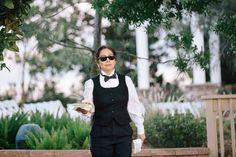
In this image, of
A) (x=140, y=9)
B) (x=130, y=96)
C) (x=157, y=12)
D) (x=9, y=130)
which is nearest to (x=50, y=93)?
(x=9, y=130)

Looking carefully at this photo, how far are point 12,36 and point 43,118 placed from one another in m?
5.53

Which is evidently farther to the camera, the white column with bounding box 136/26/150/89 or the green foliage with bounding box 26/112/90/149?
the white column with bounding box 136/26/150/89

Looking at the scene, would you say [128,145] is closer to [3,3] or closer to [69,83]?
[3,3]

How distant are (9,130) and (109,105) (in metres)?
4.66

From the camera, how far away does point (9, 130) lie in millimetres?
8273

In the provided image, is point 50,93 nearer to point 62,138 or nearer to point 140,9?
point 62,138

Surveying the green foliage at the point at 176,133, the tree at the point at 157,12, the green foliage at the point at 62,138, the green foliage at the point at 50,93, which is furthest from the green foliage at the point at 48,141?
the green foliage at the point at 50,93

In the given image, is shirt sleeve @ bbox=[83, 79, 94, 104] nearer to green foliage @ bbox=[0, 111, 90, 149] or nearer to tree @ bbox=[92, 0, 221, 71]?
tree @ bbox=[92, 0, 221, 71]

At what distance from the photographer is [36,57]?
26609 mm

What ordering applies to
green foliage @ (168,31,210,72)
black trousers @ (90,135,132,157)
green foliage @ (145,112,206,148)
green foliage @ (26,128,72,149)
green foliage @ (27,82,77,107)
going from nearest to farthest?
black trousers @ (90,135,132,157) < green foliage @ (168,31,210,72) < green foliage @ (26,128,72,149) < green foliage @ (145,112,206,148) < green foliage @ (27,82,77,107)

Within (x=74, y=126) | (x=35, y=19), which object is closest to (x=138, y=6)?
(x=74, y=126)

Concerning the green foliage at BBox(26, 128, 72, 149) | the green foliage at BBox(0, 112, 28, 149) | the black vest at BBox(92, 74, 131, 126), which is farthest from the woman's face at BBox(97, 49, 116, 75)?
the green foliage at BBox(0, 112, 28, 149)

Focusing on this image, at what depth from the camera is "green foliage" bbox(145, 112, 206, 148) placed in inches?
341

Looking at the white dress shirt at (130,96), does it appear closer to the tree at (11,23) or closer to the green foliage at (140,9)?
the tree at (11,23)
